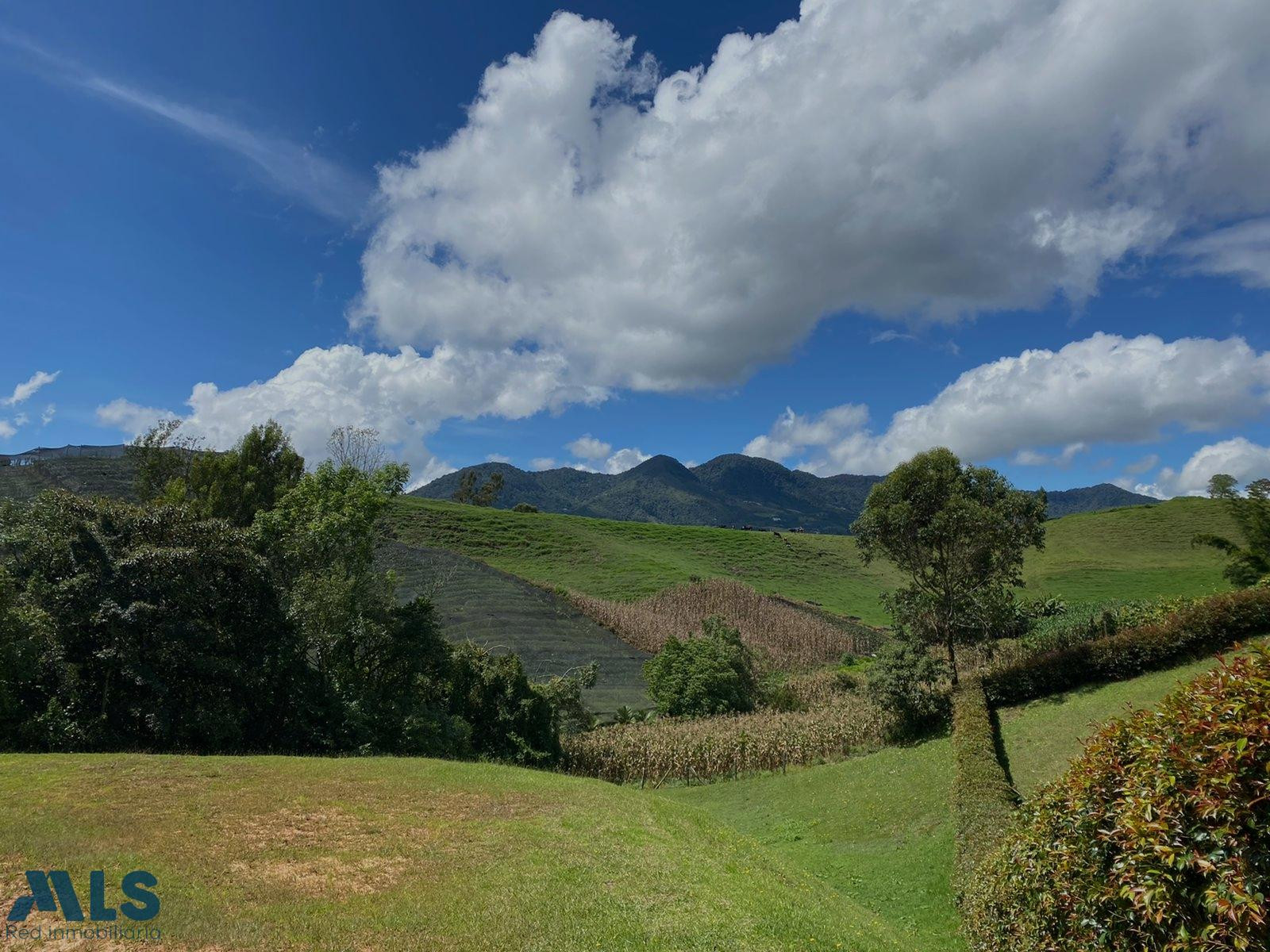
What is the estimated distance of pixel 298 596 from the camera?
2208 cm

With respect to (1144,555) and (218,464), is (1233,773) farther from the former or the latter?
(1144,555)

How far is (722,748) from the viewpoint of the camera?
26391 mm

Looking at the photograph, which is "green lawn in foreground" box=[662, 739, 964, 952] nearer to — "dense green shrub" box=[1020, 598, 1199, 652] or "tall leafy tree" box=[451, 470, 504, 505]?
"dense green shrub" box=[1020, 598, 1199, 652]

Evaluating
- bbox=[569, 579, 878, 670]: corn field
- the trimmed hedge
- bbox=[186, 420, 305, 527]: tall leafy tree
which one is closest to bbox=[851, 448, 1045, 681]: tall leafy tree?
the trimmed hedge

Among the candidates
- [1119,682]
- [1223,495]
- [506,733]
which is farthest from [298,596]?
[1223,495]

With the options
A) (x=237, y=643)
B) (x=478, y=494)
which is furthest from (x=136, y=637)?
(x=478, y=494)

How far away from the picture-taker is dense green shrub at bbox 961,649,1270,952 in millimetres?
4203

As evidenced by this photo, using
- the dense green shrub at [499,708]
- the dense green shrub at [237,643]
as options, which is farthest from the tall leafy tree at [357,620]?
the dense green shrub at [499,708]

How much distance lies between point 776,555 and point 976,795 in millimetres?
78330

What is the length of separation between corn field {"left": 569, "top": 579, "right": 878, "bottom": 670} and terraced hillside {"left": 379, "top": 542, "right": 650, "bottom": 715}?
3.28m

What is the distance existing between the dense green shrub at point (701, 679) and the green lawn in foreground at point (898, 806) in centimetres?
737

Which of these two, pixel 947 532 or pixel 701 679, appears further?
pixel 701 679

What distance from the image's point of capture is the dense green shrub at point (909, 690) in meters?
23.8

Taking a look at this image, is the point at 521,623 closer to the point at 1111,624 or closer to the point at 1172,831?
the point at 1111,624
